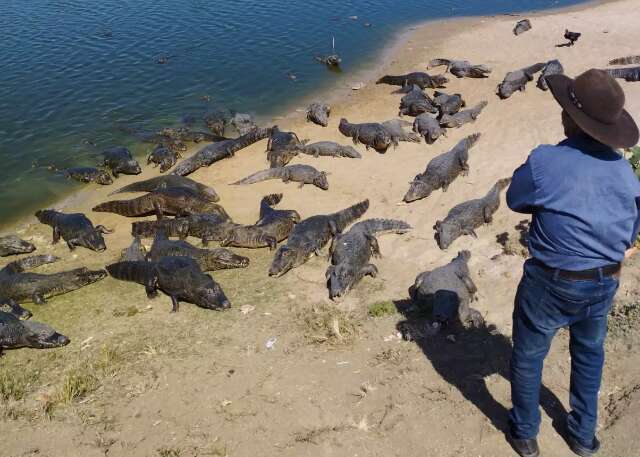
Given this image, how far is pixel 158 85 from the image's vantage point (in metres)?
15.9

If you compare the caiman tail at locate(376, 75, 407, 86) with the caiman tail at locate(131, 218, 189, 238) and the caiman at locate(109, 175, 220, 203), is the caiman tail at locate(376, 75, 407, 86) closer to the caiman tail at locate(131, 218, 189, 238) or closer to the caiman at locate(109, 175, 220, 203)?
the caiman at locate(109, 175, 220, 203)

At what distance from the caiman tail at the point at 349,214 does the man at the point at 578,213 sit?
16.1ft

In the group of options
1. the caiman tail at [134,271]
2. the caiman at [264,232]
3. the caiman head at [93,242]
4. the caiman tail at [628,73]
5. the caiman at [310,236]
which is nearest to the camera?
the caiman tail at [134,271]

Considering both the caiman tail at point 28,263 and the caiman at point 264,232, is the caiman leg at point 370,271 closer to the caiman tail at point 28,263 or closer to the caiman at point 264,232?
the caiman at point 264,232

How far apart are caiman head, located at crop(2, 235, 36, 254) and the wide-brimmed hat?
835cm

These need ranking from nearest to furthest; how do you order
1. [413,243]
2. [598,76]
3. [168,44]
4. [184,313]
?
1. [598,76]
2. [184,313]
3. [413,243]
4. [168,44]

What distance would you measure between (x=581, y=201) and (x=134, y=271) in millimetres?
5969

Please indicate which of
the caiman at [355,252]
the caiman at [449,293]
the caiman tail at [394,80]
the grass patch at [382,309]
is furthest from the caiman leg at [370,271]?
the caiman tail at [394,80]

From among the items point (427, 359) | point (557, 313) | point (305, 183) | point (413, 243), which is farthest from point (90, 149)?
point (557, 313)

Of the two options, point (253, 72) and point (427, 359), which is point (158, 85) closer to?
point (253, 72)

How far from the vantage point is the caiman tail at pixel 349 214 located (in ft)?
28.5

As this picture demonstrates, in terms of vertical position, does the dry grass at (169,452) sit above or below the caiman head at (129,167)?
above

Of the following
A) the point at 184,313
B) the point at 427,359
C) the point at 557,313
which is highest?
the point at 557,313

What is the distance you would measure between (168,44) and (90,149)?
7.23m
